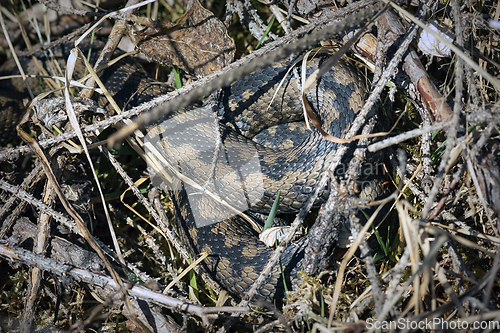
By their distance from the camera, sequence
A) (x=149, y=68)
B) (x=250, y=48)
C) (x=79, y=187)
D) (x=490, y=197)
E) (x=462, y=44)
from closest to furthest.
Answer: (x=490, y=197) < (x=462, y=44) < (x=79, y=187) < (x=250, y=48) < (x=149, y=68)

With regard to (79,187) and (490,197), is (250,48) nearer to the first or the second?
(79,187)

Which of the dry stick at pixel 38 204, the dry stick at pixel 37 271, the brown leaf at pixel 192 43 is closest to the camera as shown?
the dry stick at pixel 37 271

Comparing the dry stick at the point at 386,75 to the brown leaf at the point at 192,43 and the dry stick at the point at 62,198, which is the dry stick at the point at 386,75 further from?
the dry stick at the point at 62,198

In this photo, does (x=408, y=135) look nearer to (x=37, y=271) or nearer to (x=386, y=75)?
(x=386, y=75)

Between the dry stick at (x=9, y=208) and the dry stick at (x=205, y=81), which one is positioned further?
the dry stick at (x=9, y=208)

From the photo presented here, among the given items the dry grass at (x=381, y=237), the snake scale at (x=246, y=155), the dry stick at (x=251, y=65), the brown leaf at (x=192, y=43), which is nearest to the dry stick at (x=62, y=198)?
the dry grass at (x=381, y=237)

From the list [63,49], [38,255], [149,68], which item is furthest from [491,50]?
[63,49]

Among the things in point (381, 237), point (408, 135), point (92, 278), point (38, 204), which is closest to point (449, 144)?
point (408, 135)
